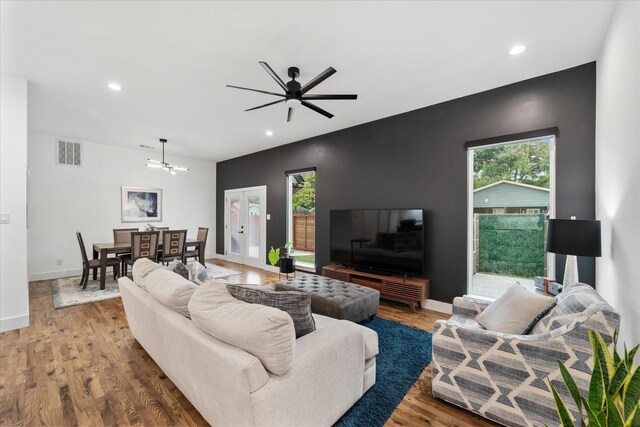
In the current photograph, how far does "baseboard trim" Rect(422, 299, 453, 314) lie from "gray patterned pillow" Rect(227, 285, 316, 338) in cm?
273

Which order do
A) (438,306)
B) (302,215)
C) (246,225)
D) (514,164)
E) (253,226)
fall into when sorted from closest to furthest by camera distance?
(514,164)
(438,306)
(302,215)
(253,226)
(246,225)

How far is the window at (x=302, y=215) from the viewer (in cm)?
568

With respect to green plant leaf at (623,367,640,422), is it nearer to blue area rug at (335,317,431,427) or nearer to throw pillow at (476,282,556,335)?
throw pillow at (476,282,556,335)

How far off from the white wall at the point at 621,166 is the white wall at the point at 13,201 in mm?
5549

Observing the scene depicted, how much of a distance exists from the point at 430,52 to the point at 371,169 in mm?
2124

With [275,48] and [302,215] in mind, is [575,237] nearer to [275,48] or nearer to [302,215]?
[275,48]

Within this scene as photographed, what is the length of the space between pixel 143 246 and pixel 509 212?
5.72 m

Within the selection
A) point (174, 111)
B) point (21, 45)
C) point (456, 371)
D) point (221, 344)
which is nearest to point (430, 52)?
point (456, 371)

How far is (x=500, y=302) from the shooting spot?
217cm

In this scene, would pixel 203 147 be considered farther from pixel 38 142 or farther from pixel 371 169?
pixel 371 169

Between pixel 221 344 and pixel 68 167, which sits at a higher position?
pixel 68 167

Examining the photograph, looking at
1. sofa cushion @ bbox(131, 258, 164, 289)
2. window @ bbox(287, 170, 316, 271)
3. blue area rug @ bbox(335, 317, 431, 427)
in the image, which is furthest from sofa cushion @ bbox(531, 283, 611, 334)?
window @ bbox(287, 170, 316, 271)

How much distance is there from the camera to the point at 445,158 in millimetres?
3721

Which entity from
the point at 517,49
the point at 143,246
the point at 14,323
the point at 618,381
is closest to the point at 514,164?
the point at 517,49
